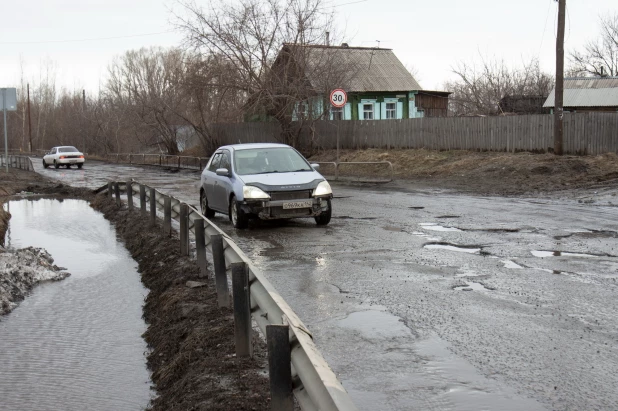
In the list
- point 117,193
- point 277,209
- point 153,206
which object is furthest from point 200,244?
point 117,193

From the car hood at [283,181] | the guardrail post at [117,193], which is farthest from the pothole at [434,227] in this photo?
the guardrail post at [117,193]

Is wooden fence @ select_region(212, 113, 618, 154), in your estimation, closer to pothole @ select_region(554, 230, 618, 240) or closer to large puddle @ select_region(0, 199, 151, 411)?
pothole @ select_region(554, 230, 618, 240)

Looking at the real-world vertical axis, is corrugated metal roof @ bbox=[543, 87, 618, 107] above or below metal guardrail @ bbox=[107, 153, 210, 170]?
above

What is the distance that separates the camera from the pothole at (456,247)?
35.1 feet

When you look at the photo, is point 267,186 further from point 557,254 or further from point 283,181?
point 557,254

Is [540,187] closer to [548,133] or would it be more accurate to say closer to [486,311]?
[548,133]

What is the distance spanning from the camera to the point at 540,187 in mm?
22000

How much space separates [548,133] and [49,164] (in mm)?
35850

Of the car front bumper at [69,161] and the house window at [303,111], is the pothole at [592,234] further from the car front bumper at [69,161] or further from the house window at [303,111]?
the car front bumper at [69,161]

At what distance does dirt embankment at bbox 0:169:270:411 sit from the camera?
5.05 meters

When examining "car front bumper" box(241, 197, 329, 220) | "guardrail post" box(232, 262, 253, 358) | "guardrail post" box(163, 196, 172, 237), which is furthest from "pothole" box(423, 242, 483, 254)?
"guardrail post" box(232, 262, 253, 358)

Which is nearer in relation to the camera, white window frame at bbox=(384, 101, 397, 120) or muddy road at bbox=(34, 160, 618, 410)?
muddy road at bbox=(34, 160, 618, 410)

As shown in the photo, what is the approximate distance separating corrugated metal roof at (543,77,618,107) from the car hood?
41544mm

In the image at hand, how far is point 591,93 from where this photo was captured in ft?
178
